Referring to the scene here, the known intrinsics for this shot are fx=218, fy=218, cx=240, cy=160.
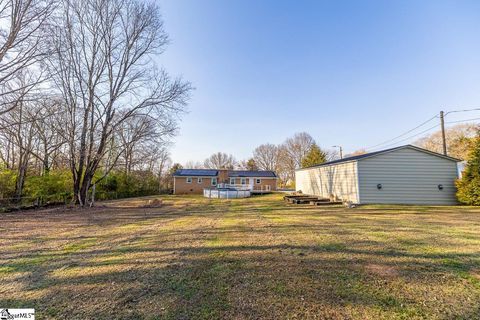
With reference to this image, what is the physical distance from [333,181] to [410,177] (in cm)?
451

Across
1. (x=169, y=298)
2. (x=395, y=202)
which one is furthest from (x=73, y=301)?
(x=395, y=202)

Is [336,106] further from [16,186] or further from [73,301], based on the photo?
[16,186]

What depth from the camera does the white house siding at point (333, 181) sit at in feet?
43.8

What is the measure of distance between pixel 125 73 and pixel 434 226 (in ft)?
58.5

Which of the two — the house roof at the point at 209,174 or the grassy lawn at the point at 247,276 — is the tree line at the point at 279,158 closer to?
the house roof at the point at 209,174

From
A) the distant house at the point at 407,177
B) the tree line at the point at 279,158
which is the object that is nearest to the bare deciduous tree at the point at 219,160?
the tree line at the point at 279,158

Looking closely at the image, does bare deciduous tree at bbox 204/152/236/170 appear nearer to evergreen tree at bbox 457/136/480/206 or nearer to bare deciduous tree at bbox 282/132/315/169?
bare deciduous tree at bbox 282/132/315/169

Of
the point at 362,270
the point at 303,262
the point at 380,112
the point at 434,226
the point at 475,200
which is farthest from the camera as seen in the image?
the point at 380,112

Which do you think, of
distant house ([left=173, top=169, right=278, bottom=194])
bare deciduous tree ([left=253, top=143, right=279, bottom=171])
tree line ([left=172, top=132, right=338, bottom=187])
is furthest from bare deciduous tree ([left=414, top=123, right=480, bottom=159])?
bare deciduous tree ([left=253, top=143, right=279, bottom=171])

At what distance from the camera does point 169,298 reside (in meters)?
2.53

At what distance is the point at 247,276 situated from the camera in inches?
123

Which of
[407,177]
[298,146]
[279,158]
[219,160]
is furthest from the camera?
[219,160]

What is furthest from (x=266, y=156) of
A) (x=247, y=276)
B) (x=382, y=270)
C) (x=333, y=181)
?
(x=247, y=276)

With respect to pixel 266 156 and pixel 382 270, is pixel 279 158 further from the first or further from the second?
pixel 382 270
